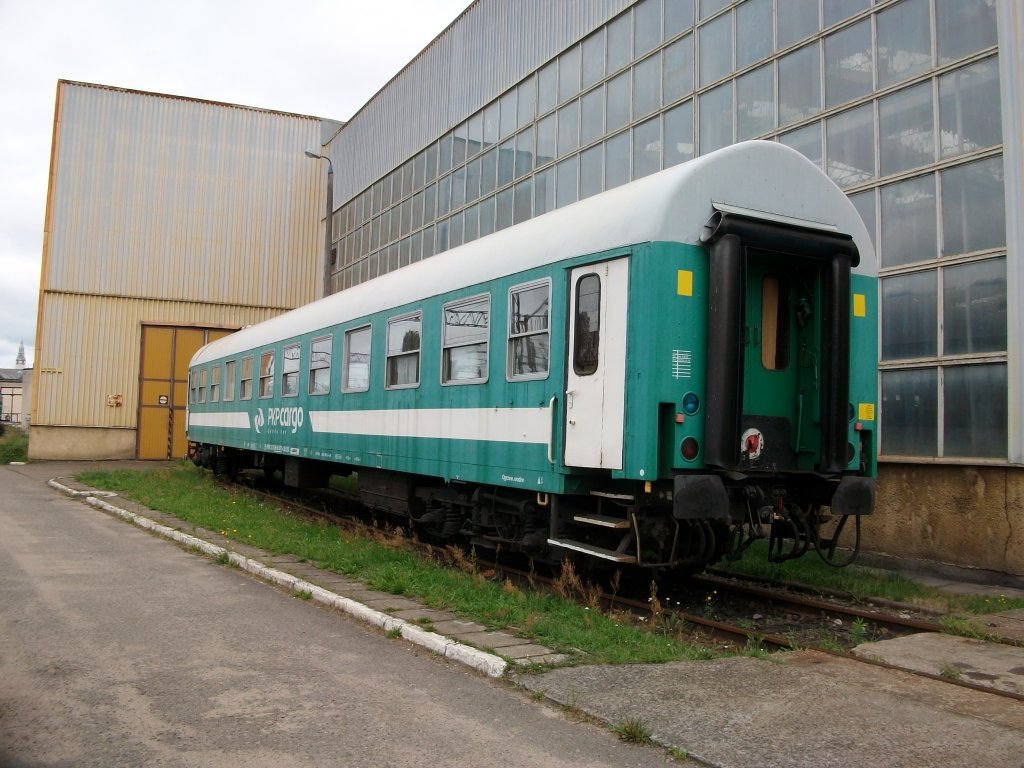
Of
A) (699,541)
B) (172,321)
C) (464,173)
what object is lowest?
(699,541)

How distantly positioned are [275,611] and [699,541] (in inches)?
138

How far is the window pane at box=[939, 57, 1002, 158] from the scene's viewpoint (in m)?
9.45

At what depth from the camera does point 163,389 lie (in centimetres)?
2953

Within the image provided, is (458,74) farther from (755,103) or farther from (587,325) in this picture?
A: (587,325)

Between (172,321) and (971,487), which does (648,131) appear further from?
(172,321)

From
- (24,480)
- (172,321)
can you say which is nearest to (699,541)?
(24,480)

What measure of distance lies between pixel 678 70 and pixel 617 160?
6.06ft

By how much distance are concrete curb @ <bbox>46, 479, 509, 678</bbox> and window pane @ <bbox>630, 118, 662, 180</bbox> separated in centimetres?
875

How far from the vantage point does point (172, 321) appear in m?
29.6

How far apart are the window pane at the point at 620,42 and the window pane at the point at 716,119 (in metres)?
2.37

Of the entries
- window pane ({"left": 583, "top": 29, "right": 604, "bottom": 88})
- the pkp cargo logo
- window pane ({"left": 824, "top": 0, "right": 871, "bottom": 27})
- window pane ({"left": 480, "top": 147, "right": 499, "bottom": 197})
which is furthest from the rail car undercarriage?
window pane ({"left": 480, "top": 147, "right": 499, "bottom": 197})

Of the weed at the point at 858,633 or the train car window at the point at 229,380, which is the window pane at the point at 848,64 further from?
the train car window at the point at 229,380

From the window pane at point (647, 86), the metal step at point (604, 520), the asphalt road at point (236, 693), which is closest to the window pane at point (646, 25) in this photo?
the window pane at point (647, 86)

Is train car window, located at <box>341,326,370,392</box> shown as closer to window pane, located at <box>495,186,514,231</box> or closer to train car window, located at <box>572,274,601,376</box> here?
train car window, located at <box>572,274,601,376</box>
